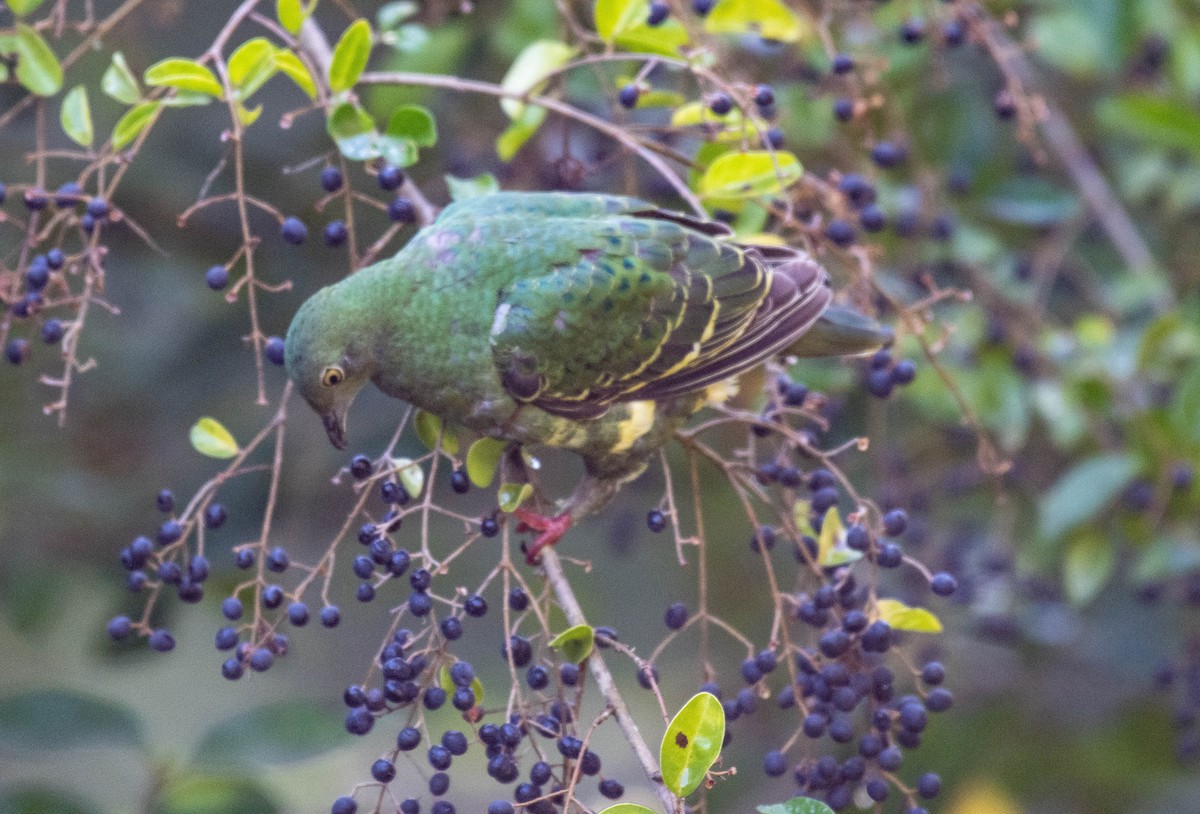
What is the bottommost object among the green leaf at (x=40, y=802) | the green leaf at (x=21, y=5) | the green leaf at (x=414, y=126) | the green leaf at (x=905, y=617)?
the green leaf at (x=40, y=802)

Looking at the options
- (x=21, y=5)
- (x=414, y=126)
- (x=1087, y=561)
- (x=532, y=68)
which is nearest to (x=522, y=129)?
(x=532, y=68)

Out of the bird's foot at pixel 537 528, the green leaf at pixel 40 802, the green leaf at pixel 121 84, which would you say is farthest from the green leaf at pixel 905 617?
the green leaf at pixel 40 802

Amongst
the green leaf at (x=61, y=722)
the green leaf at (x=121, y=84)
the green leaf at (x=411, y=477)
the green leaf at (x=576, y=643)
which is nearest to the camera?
the green leaf at (x=576, y=643)

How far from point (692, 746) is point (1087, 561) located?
1.74 metres

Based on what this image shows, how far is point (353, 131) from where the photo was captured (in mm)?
1957

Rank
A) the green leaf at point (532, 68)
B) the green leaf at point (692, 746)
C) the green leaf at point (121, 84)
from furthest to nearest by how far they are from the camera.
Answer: the green leaf at point (532, 68) < the green leaf at point (121, 84) < the green leaf at point (692, 746)

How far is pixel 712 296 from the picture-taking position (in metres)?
2.12

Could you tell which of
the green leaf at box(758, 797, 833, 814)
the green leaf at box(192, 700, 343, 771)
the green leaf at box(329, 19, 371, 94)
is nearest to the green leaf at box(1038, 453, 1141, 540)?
the green leaf at box(758, 797, 833, 814)

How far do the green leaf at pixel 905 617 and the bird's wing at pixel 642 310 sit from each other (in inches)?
19.3

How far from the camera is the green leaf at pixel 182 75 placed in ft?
5.88

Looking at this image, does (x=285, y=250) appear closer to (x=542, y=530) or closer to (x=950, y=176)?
(x=542, y=530)

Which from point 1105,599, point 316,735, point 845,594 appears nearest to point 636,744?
point 845,594

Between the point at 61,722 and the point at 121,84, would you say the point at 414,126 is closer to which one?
the point at 121,84

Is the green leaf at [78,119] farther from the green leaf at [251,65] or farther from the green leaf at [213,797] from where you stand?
the green leaf at [213,797]
